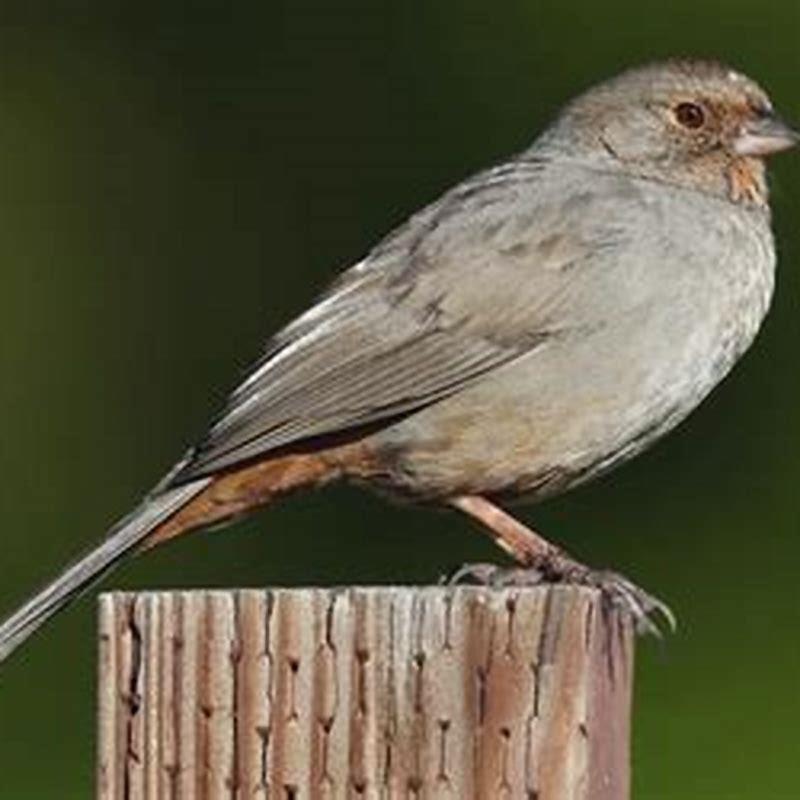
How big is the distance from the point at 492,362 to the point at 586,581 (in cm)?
129

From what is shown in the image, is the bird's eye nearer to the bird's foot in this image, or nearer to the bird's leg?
the bird's leg

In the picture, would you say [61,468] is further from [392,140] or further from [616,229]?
[616,229]

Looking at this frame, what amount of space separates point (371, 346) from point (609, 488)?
1580 mm

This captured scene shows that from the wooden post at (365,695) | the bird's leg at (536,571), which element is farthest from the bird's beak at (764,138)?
the wooden post at (365,695)

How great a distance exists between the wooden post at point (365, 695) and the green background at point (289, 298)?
207cm

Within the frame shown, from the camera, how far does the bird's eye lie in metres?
6.23

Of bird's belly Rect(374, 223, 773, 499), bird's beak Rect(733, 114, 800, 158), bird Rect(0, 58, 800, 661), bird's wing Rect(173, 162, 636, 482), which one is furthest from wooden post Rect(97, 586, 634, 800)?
bird's beak Rect(733, 114, 800, 158)

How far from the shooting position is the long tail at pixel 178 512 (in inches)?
192

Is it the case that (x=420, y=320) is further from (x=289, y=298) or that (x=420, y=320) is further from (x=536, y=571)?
(x=289, y=298)

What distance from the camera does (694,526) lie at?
668 cm

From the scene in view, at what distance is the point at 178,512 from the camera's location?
5.38 metres

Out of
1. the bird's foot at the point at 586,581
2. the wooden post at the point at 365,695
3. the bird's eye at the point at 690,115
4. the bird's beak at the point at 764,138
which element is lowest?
the wooden post at the point at 365,695

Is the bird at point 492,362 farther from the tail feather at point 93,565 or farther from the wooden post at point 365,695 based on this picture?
the wooden post at point 365,695

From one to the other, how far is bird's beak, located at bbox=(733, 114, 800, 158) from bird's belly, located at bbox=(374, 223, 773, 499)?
0.61 metres
